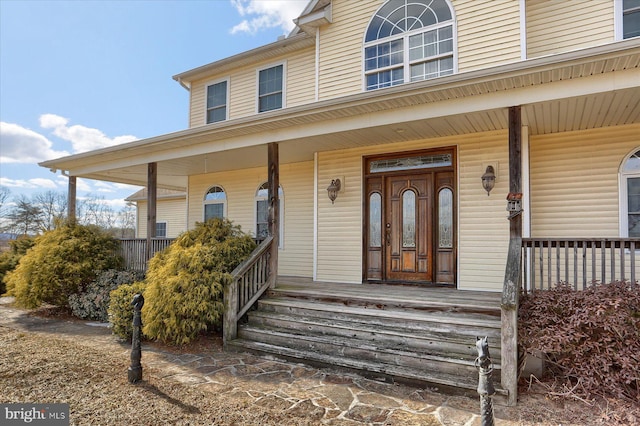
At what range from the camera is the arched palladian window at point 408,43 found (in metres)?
7.14

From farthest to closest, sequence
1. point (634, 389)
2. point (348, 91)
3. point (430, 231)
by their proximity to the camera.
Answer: point (348, 91), point (430, 231), point (634, 389)

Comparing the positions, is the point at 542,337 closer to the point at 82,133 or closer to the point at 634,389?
the point at 634,389

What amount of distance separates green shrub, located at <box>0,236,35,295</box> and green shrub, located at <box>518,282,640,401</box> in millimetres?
12158

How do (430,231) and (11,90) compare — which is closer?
(430,231)

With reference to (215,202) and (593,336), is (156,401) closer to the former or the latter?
(593,336)

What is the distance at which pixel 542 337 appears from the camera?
11.9 feet

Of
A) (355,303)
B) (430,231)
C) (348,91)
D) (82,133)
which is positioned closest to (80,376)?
(355,303)

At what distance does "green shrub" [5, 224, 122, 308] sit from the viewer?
740cm

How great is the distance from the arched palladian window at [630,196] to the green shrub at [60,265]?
380 inches

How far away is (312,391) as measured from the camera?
3861mm

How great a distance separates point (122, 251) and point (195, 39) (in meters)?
8.64

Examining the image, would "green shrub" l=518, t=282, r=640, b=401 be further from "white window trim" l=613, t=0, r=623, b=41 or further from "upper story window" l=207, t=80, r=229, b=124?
"upper story window" l=207, t=80, r=229, b=124

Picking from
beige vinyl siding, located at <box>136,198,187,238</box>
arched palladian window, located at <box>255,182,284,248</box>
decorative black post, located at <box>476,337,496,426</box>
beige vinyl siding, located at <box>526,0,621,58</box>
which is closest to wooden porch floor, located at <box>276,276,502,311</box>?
decorative black post, located at <box>476,337,496,426</box>

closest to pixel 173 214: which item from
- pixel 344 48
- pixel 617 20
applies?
pixel 344 48
